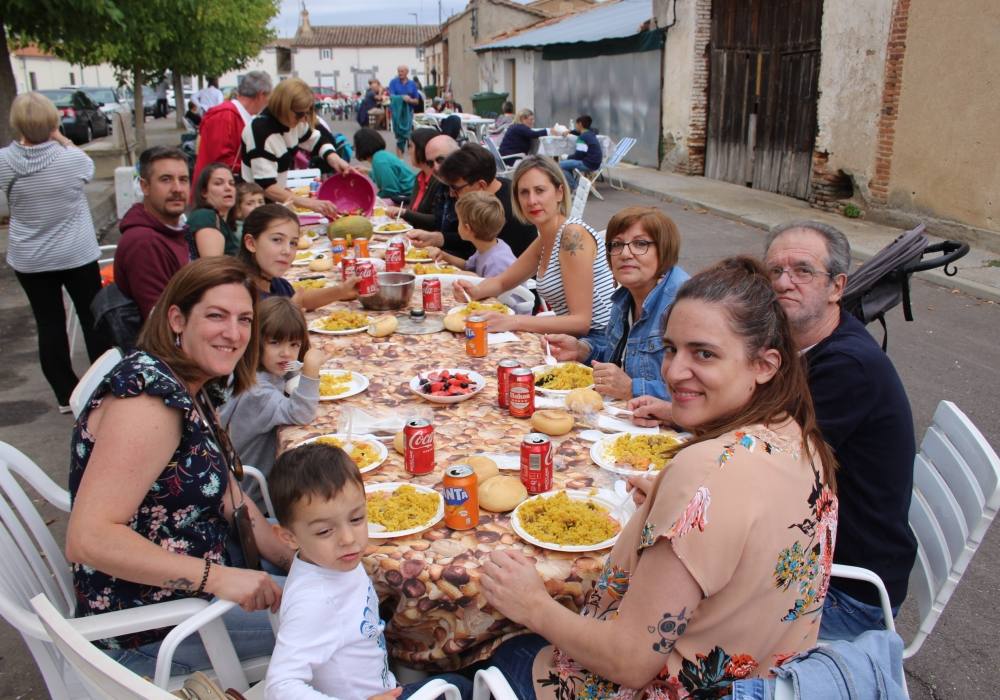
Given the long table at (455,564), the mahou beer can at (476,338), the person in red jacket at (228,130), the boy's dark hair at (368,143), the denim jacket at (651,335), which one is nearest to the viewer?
the long table at (455,564)

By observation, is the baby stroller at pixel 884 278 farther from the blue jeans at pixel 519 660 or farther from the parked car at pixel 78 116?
the parked car at pixel 78 116

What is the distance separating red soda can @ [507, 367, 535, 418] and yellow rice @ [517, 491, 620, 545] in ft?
2.22

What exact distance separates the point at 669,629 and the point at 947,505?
4.80 ft

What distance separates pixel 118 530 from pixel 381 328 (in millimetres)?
2159

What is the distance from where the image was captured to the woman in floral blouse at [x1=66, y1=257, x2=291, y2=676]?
1.95 m

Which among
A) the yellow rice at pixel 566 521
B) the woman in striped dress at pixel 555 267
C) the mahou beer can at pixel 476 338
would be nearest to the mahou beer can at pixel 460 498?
the yellow rice at pixel 566 521

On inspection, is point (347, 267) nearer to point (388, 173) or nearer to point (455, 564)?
point (455, 564)

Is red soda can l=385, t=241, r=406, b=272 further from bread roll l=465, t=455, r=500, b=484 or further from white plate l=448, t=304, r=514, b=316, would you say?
bread roll l=465, t=455, r=500, b=484

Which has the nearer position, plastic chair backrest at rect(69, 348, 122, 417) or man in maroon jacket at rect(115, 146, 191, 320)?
plastic chair backrest at rect(69, 348, 122, 417)

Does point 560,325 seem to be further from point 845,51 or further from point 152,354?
point 845,51

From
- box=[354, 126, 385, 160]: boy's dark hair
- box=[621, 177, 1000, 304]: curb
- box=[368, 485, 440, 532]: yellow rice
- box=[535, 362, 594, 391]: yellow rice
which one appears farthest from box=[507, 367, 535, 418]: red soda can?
box=[354, 126, 385, 160]: boy's dark hair

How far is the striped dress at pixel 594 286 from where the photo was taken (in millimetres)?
4614

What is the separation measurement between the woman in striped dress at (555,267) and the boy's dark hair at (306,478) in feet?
7.09

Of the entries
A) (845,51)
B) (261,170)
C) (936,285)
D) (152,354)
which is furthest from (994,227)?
(152,354)
